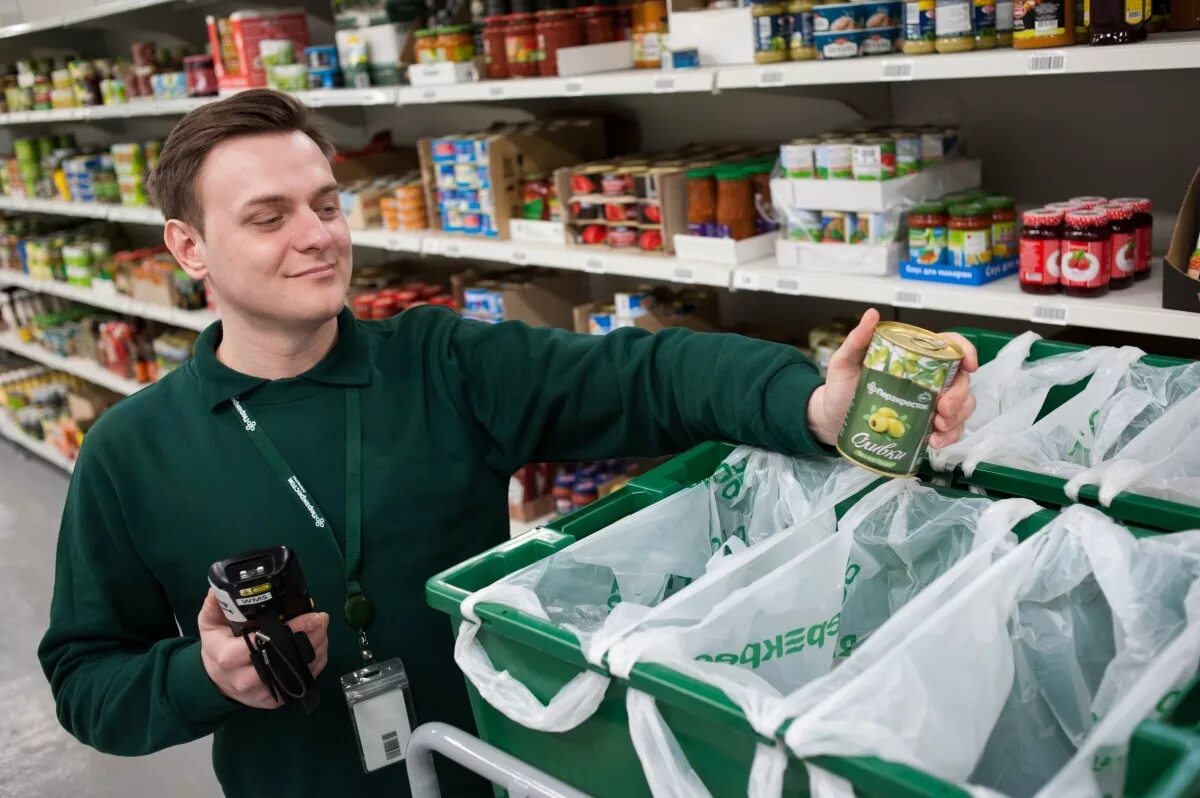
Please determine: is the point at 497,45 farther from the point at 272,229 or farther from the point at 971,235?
the point at 272,229

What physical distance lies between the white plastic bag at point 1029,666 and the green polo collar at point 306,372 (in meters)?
0.91

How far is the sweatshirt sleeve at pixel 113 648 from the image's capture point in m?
1.40

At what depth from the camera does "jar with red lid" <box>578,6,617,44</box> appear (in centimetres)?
276

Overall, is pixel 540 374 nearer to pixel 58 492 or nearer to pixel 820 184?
pixel 820 184

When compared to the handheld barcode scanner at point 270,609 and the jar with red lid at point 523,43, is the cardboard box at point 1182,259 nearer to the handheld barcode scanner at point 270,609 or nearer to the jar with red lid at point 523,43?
the handheld barcode scanner at point 270,609

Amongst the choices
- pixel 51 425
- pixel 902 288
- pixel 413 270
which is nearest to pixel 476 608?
pixel 902 288

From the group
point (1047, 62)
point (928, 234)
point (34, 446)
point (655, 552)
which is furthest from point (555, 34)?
point (34, 446)

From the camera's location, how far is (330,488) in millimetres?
1576

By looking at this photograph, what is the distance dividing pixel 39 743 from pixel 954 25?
312cm

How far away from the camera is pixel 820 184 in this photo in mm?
2277

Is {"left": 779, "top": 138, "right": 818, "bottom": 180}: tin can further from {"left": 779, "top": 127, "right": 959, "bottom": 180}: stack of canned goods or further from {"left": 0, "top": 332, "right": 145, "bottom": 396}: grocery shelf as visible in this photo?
{"left": 0, "top": 332, "right": 145, "bottom": 396}: grocery shelf

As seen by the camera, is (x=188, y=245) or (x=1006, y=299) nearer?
(x=188, y=245)

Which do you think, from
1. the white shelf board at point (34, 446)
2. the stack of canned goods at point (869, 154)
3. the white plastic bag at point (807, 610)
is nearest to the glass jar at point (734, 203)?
the stack of canned goods at point (869, 154)

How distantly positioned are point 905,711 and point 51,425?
18.9 ft
